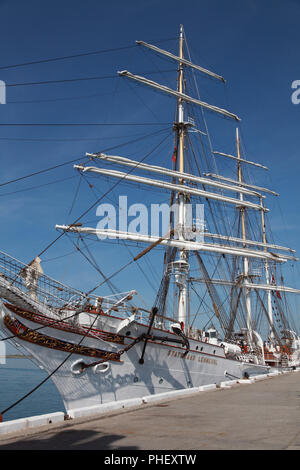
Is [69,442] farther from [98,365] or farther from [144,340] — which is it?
[144,340]

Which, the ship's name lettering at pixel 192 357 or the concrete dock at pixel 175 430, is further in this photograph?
the ship's name lettering at pixel 192 357

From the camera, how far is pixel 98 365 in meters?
16.7

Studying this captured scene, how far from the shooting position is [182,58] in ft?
115

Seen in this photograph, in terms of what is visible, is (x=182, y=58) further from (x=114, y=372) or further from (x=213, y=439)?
(x=213, y=439)

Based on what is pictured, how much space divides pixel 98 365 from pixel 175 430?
9835 millimetres

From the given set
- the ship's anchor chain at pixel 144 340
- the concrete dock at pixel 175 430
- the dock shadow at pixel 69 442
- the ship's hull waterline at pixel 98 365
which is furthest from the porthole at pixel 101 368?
the dock shadow at pixel 69 442

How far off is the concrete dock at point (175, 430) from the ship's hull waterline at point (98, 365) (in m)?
6.05

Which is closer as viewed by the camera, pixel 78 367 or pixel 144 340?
pixel 78 367

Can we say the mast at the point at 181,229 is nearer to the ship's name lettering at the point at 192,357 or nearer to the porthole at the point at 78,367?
the ship's name lettering at the point at 192,357

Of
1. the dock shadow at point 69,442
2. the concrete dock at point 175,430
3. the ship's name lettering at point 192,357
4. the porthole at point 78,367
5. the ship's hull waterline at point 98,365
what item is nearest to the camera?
the concrete dock at point 175,430

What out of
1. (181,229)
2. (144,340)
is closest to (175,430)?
(144,340)

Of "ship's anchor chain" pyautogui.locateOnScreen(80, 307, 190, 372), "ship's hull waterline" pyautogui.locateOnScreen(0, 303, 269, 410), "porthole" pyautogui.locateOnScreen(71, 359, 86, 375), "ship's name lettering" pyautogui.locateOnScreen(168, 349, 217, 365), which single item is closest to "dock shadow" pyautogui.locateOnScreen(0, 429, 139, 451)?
"ship's hull waterline" pyautogui.locateOnScreen(0, 303, 269, 410)

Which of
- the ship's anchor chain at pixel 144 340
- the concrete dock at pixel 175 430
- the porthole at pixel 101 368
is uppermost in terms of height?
the ship's anchor chain at pixel 144 340

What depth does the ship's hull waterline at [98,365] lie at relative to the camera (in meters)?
15.5
